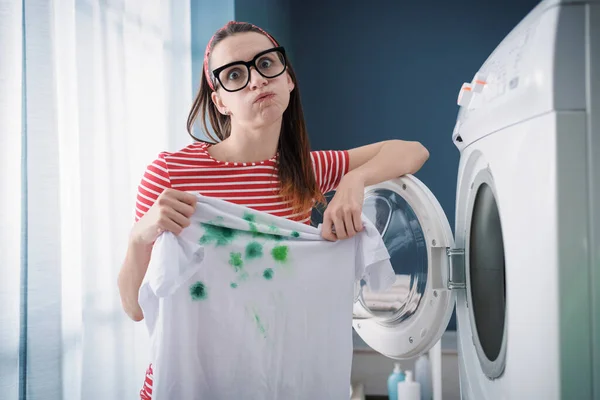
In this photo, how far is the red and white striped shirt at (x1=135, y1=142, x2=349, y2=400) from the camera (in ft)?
3.91

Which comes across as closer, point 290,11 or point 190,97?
point 190,97

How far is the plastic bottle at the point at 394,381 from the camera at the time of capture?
2.54 meters

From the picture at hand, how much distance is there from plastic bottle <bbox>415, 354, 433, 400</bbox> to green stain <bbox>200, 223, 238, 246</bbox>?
174 centimetres

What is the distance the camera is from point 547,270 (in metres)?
0.82

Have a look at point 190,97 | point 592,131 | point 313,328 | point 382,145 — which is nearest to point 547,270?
point 592,131

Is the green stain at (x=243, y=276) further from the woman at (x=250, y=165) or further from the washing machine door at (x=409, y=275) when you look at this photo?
the washing machine door at (x=409, y=275)

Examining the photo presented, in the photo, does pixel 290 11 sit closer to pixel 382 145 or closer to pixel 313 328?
pixel 382 145

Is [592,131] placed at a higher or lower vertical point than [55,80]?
lower

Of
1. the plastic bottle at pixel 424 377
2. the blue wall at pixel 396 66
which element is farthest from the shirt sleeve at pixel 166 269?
the blue wall at pixel 396 66

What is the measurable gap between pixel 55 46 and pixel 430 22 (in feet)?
7.53

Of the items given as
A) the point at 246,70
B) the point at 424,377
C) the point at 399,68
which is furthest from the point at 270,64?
the point at 399,68

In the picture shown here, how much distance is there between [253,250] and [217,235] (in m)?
0.08

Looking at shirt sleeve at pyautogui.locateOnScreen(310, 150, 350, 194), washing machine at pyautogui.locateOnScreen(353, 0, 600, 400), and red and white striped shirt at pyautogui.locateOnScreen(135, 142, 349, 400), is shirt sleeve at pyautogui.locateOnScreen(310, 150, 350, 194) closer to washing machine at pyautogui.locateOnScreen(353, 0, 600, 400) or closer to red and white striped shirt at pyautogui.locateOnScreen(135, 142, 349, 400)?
red and white striped shirt at pyautogui.locateOnScreen(135, 142, 349, 400)

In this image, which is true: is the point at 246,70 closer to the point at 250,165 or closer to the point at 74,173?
the point at 250,165
